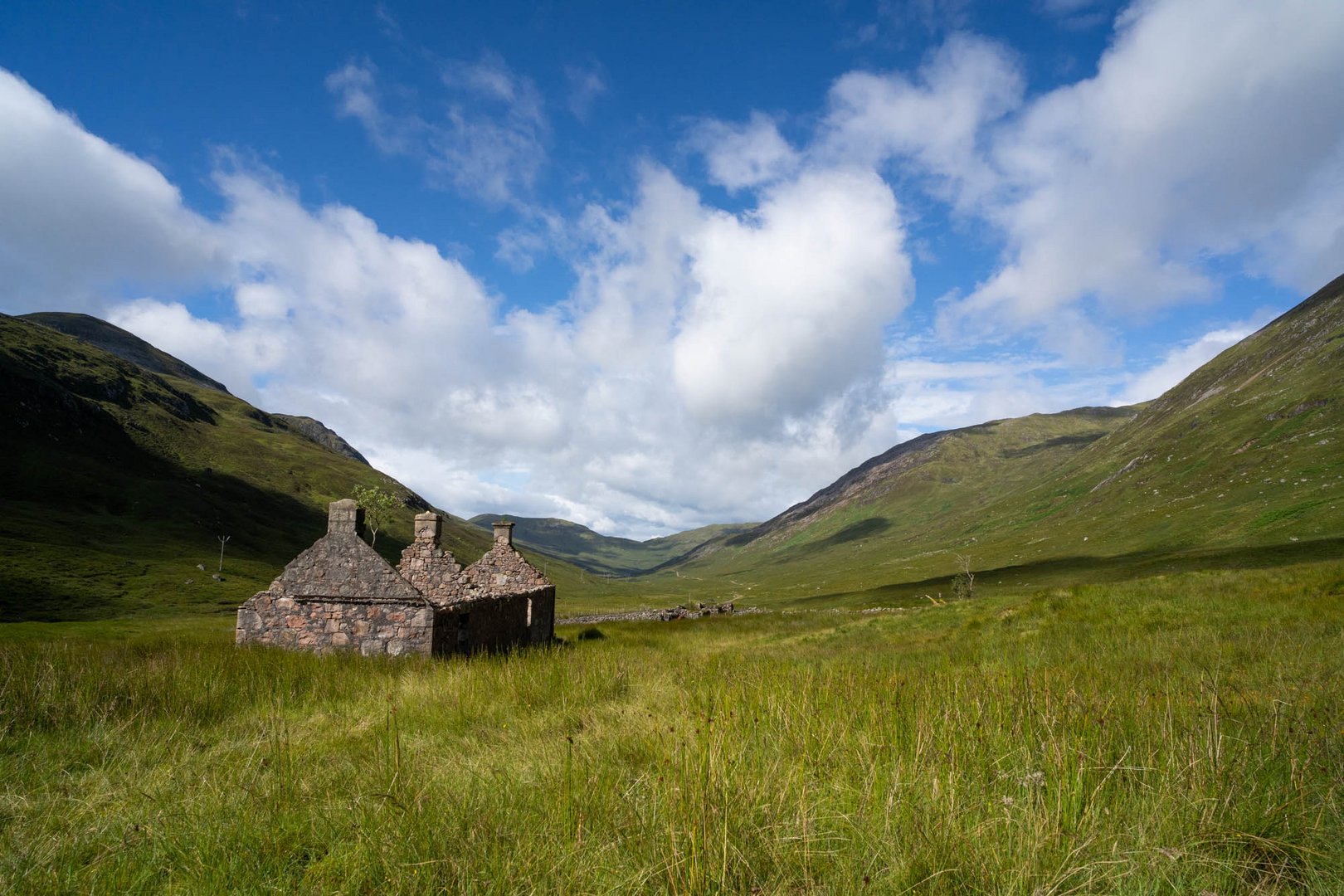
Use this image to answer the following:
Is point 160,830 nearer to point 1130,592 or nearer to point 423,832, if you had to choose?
point 423,832

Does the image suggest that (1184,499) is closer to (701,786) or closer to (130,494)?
(701,786)

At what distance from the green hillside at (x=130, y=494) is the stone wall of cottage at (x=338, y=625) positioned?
61.5 metres

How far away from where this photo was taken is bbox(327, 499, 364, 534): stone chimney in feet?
50.3

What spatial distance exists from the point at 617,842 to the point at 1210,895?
250 cm

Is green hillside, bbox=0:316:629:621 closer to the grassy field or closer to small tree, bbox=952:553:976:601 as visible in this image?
the grassy field

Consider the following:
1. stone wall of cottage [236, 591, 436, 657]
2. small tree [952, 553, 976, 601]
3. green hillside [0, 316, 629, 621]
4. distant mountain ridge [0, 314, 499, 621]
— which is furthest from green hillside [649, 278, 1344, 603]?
green hillside [0, 316, 629, 621]

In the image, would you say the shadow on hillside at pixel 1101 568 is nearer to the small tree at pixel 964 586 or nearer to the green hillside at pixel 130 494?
the small tree at pixel 964 586

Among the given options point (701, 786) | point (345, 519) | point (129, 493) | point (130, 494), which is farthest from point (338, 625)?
point (129, 493)

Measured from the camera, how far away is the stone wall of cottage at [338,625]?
46.1ft

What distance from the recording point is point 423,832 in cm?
321

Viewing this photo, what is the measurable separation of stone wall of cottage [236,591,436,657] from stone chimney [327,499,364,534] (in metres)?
1.71

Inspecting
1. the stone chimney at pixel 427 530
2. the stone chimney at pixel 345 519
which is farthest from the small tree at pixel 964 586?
the stone chimney at pixel 345 519

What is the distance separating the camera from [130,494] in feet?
362

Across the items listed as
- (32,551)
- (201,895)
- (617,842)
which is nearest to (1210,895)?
(617,842)
